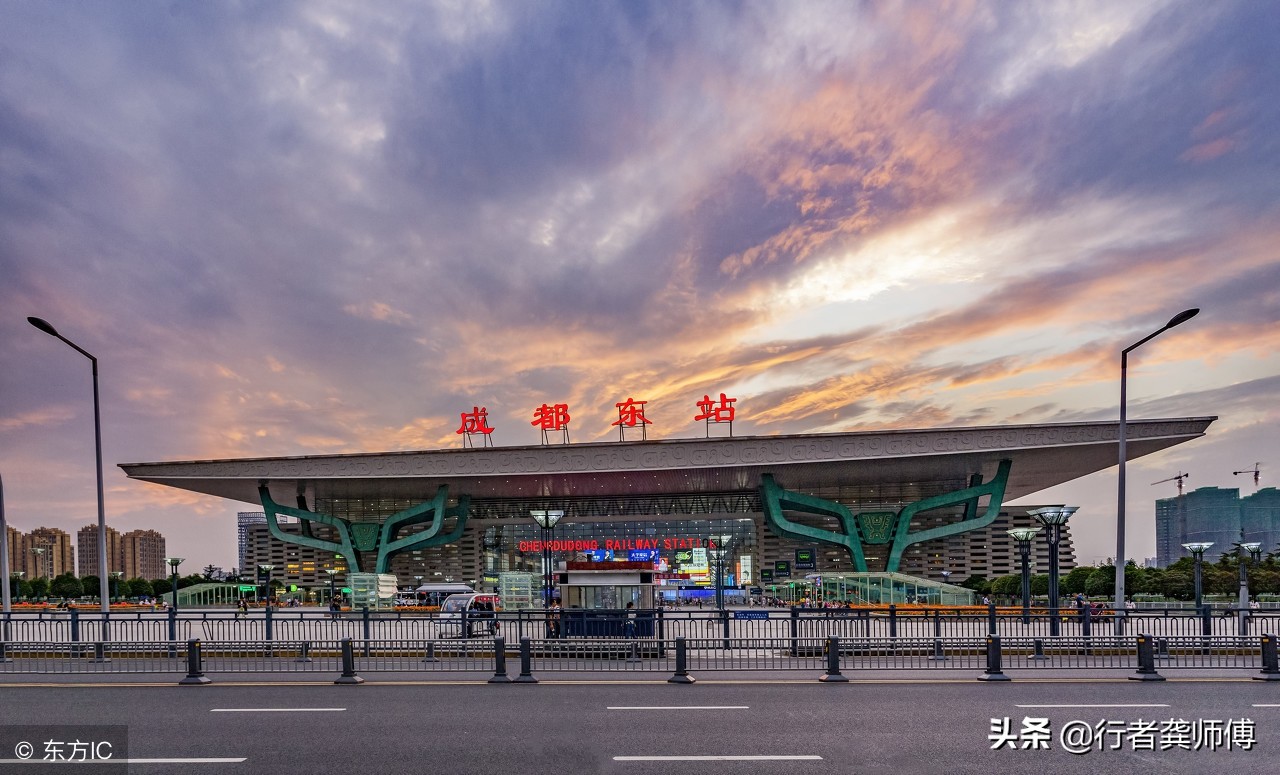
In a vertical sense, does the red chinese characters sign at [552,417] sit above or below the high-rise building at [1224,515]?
above

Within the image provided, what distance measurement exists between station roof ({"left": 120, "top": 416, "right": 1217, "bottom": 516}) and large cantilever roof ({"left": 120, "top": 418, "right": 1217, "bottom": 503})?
0.24ft

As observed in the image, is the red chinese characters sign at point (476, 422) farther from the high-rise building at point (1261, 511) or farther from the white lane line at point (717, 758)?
the high-rise building at point (1261, 511)

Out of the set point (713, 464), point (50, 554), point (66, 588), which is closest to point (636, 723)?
point (713, 464)

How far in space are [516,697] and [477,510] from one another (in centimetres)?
6017

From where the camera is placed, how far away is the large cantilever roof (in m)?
51.2

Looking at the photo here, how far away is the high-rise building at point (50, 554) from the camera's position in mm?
163637

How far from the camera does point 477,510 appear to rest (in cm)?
7131

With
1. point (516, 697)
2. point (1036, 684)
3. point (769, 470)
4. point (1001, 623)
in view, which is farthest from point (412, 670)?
point (769, 470)

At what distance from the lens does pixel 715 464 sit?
5441 cm

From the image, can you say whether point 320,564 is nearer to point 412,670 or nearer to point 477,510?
point 477,510

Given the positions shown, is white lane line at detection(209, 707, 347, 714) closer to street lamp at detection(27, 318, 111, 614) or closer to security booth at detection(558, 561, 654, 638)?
security booth at detection(558, 561, 654, 638)

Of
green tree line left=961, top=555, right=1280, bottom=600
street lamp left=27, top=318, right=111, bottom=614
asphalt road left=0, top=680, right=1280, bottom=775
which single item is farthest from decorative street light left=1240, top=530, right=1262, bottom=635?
street lamp left=27, top=318, right=111, bottom=614

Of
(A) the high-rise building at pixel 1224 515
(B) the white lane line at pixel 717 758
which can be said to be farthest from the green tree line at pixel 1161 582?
(A) the high-rise building at pixel 1224 515

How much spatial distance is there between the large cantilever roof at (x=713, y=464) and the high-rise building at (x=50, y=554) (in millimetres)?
137127
